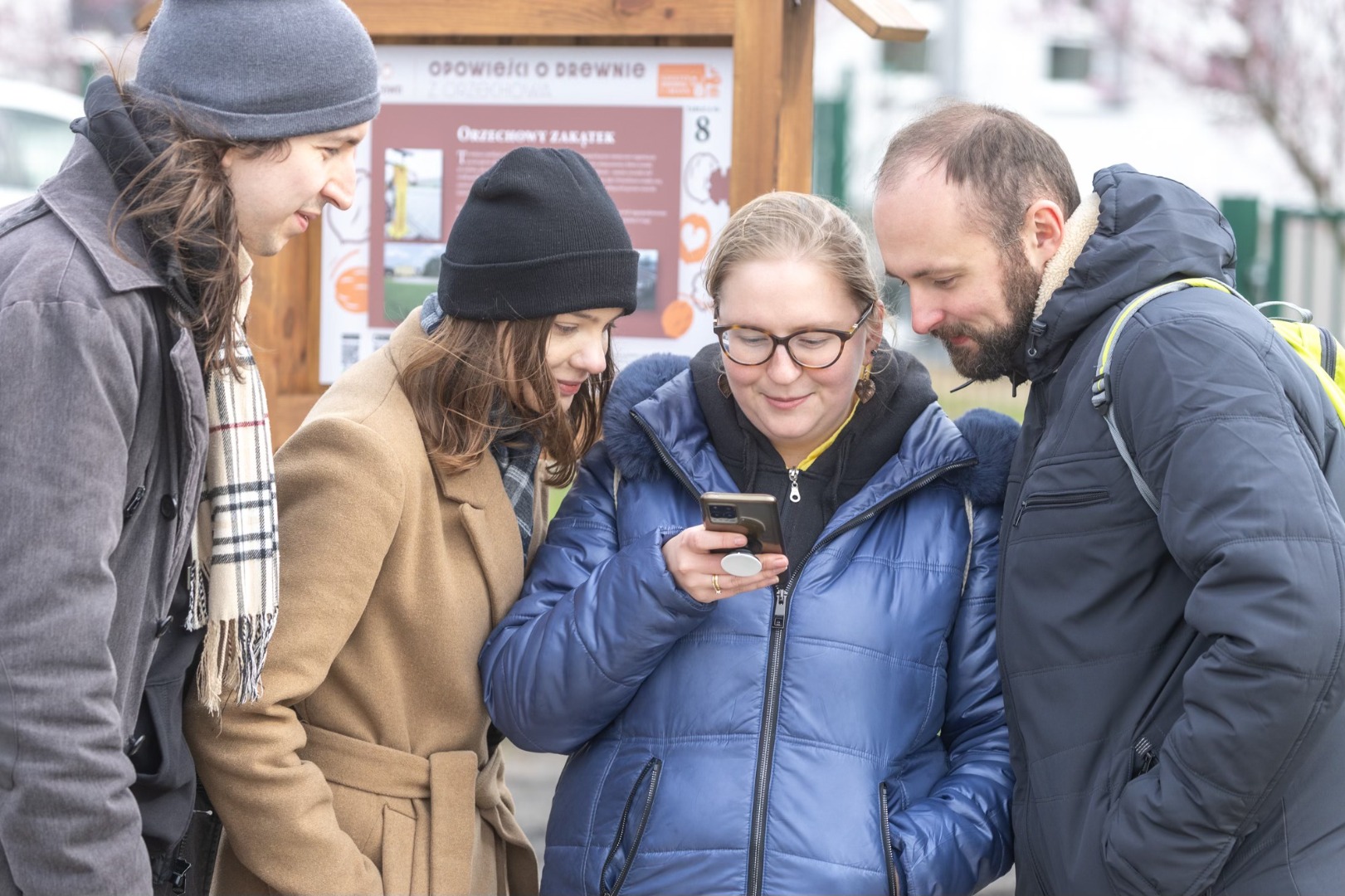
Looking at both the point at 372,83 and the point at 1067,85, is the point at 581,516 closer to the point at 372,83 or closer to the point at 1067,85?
the point at 372,83

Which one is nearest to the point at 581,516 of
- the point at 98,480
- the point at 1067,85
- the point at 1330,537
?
the point at 98,480

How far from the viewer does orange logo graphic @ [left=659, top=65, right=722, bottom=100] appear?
3.44 meters

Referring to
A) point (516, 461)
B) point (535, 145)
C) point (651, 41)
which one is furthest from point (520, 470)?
point (651, 41)

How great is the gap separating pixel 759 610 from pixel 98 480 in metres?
1.14

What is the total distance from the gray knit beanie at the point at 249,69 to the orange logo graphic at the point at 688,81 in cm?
134

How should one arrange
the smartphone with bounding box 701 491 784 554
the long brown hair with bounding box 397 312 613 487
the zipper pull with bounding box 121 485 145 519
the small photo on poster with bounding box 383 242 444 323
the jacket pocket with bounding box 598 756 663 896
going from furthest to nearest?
the small photo on poster with bounding box 383 242 444 323, the long brown hair with bounding box 397 312 613 487, the jacket pocket with bounding box 598 756 663 896, the smartphone with bounding box 701 491 784 554, the zipper pull with bounding box 121 485 145 519

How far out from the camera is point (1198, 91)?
51.0 ft

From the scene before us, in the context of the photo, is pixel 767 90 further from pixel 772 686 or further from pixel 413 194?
pixel 772 686

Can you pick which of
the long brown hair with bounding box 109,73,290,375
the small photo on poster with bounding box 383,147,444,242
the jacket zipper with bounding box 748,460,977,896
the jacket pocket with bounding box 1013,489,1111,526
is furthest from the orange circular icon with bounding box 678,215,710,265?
the long brown hair with bounding box 109,73,290,375

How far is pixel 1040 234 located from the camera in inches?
97.2

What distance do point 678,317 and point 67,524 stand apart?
1979 millimetres

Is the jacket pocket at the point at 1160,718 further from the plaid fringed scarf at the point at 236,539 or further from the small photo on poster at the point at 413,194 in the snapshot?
the small photo on poster at the point at 413,194

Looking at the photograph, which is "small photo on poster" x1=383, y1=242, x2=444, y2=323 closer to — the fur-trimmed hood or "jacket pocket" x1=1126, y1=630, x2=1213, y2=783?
the fur-trimmed hood

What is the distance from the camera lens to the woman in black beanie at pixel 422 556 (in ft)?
7.80
